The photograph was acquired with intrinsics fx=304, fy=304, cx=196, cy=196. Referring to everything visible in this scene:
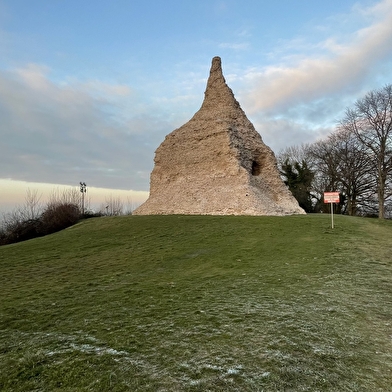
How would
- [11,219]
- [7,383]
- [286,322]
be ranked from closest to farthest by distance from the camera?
[7,383]
[286,322]
[11,219]

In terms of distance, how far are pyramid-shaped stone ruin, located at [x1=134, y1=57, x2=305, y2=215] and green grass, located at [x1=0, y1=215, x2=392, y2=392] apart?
12171 millimetres

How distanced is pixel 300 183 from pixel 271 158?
608 inches

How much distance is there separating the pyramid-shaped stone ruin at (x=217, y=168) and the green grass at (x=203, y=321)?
12.2 m

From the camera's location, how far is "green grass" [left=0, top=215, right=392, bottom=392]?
3241 millimetres

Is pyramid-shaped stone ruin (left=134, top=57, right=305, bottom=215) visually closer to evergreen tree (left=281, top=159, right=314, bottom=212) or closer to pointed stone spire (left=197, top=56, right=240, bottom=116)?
pointed stone spire (left=197, top=56, right=240, bottom=116)

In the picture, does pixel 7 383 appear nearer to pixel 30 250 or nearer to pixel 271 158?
pixel 30 250

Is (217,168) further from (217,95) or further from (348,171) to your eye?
(348,171)

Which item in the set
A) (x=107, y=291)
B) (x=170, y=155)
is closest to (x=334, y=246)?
(x=107, y=291)

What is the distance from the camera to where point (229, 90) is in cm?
2898

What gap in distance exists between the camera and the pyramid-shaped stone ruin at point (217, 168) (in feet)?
78.2

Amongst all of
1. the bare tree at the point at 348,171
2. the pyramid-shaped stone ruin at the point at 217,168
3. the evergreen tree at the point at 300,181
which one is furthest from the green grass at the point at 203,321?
the evergreen tree at the point at 300,181

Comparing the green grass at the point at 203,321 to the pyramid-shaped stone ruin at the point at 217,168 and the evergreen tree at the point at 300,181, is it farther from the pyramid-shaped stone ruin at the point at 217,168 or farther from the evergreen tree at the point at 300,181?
the evergreen tree at the point at 300,181

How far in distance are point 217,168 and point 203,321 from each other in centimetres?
2166

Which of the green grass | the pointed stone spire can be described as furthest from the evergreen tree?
the green grass
